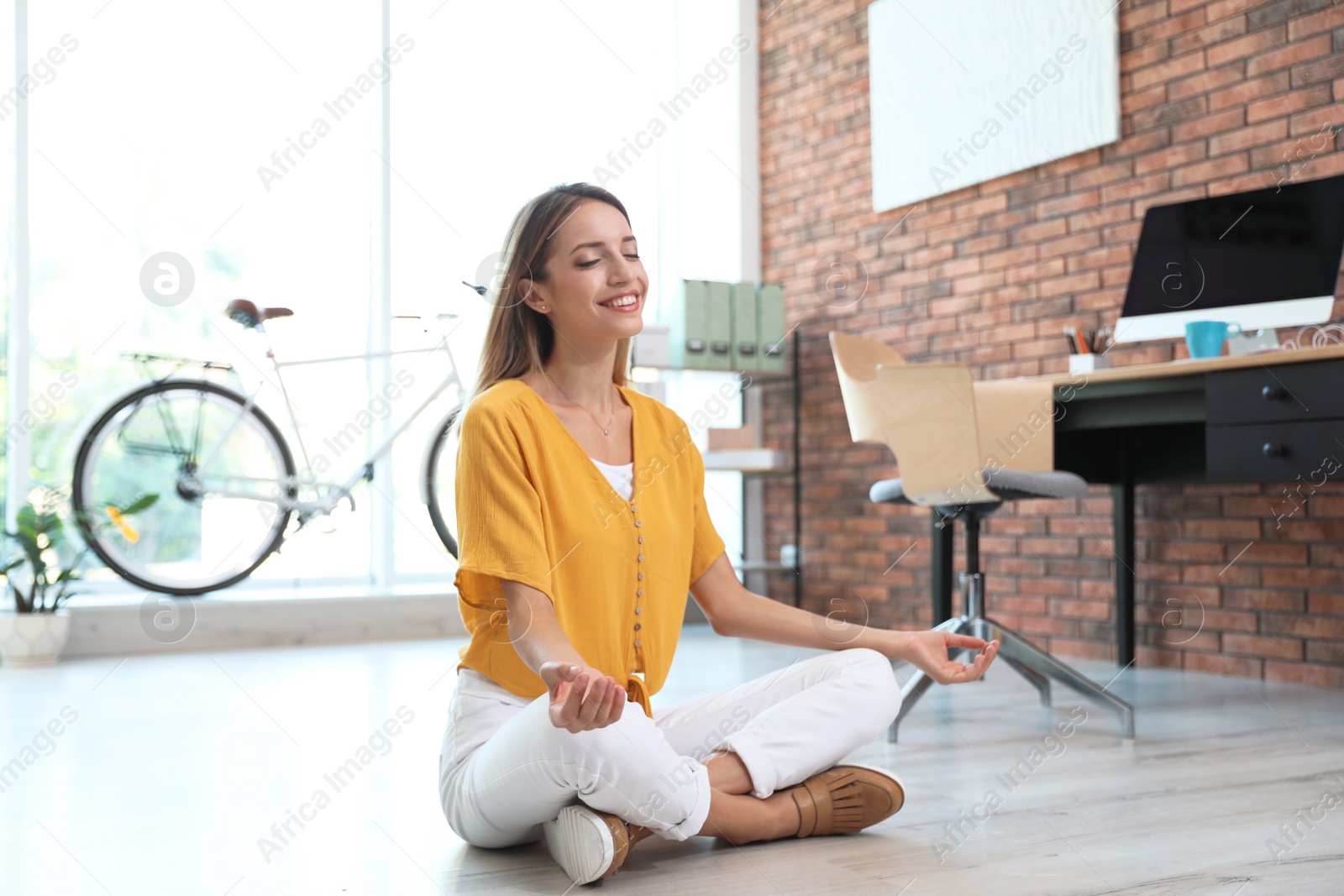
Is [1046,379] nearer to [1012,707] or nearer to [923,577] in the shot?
[1012,707]

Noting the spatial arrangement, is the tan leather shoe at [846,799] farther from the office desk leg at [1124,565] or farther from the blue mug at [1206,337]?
the office desk leg at [1124,565]

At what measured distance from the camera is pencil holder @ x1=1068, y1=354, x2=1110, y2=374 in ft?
9.78

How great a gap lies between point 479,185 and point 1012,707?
291cm

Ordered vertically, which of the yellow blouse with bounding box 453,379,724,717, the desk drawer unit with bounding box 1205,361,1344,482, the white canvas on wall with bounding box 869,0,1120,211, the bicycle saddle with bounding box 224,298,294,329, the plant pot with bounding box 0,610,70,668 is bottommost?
the plant pot with bounding box 0,610,70,668

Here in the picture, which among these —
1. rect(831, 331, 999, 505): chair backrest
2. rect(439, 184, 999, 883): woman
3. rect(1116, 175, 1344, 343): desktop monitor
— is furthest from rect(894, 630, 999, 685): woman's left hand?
rect(1116, 175, 1344, 343): desktop monitor

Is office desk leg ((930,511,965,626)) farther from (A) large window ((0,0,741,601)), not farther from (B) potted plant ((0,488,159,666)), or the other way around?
(B) potted plant ((0,488,159,666))

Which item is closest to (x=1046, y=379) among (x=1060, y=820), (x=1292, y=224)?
(x=1292, y=224)

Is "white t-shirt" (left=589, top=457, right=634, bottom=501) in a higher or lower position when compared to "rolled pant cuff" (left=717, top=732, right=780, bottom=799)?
higher

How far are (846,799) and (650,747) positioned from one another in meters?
0.36

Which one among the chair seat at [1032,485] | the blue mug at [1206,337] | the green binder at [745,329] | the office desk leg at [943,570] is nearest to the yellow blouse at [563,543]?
the chair seat at [1032,485]

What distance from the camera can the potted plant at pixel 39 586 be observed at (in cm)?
347

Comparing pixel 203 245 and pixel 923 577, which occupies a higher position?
pixel 203 245

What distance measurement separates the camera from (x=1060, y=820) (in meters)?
1.64

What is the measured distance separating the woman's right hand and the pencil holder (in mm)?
2170
